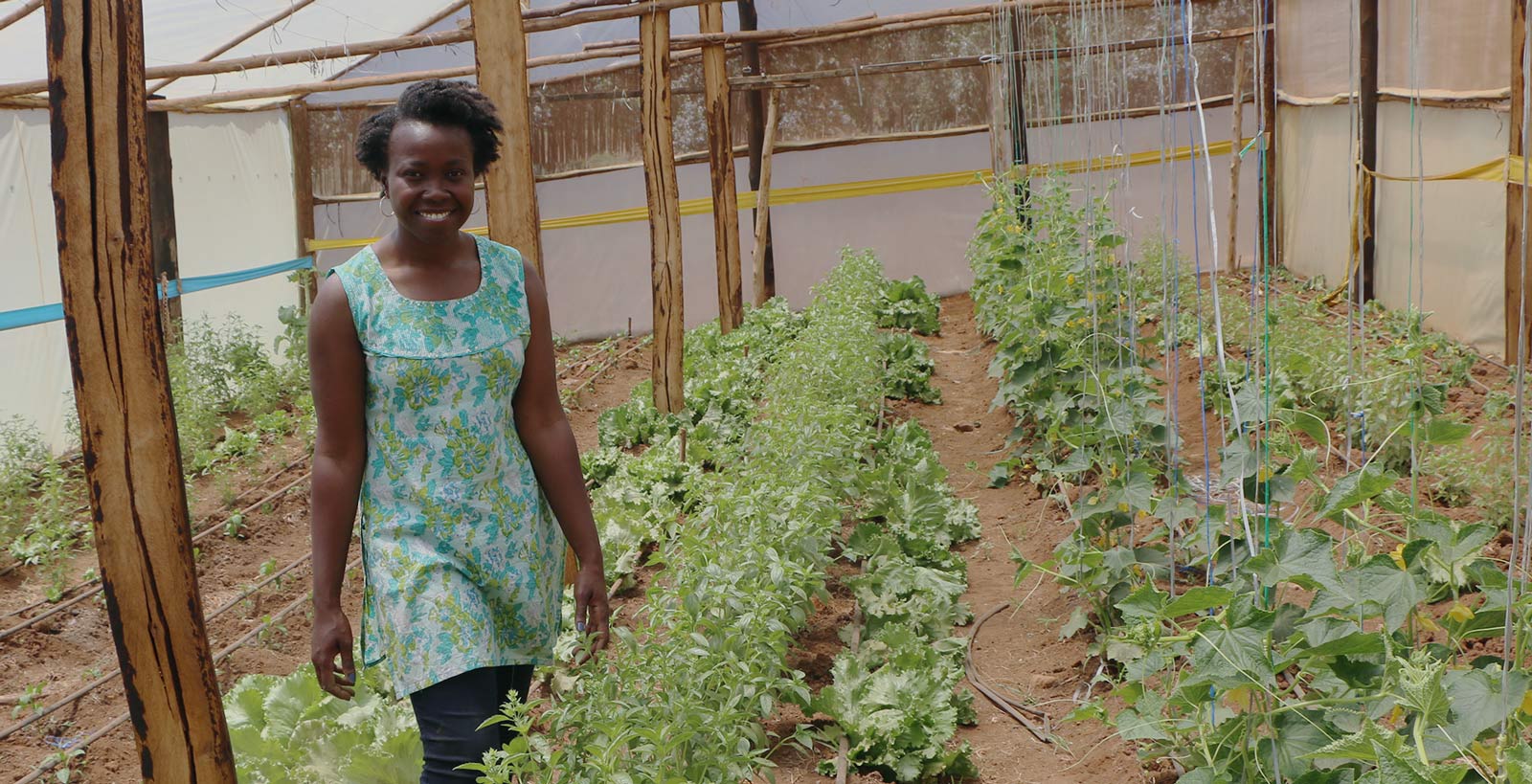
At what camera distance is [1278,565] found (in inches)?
97.0

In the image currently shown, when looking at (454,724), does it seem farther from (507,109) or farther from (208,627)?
(208,627)

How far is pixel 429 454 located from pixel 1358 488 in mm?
1702

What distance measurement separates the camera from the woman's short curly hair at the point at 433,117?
2.56 metres

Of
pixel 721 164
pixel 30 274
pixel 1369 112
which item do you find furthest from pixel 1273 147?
pixel 30 274

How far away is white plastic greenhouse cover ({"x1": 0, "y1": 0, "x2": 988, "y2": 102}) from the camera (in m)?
7.50

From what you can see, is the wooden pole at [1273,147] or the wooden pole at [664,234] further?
the wooden pole at [1273,147]

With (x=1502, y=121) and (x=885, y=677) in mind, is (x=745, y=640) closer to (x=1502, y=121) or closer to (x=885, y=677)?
(x=885, y=677)

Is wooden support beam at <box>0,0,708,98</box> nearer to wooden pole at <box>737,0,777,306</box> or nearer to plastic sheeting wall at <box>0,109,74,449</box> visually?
plastic sheeting wall at <box>0,109,74,449</box>

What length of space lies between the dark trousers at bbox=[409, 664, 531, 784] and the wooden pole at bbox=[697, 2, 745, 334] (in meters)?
6.97

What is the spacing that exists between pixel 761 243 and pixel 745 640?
8.60 m

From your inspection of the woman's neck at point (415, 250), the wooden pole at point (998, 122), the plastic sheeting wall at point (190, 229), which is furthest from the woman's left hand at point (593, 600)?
the wooden pole at point (998, 122)

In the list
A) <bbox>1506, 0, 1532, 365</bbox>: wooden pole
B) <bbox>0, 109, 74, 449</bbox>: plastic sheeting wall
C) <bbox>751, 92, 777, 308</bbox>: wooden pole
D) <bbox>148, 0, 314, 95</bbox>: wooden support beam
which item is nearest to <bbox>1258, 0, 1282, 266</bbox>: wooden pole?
<bbox>751, 92, 777, 308</bbox>: wooden pole

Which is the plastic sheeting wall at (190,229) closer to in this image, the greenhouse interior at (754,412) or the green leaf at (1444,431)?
the greenhouse interior at (754,412)

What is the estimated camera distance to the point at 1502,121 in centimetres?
743
